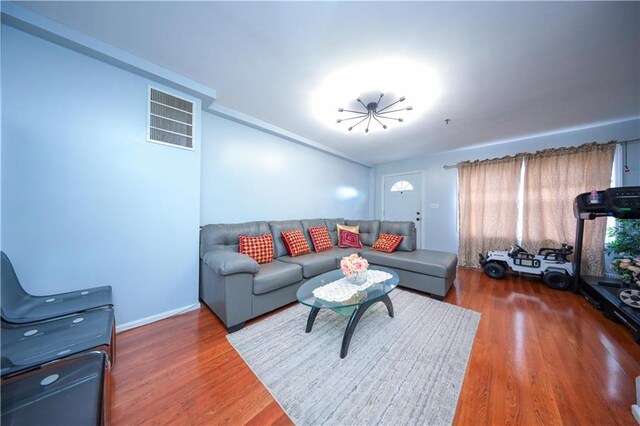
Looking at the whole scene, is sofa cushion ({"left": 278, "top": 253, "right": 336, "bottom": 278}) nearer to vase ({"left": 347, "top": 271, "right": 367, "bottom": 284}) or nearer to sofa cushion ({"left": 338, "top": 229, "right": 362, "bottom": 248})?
vase ({"left": 347, "top": 271, "right": 367, "bottom": 284})

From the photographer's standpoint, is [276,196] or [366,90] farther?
[276,196]

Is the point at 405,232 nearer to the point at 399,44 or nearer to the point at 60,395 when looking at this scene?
the point at 399,44

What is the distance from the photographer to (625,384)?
1.28 metres

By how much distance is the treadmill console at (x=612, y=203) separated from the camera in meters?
2.13

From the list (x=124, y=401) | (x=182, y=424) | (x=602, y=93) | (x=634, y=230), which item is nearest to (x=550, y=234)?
(x=634, y=230)

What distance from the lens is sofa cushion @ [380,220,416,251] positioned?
10.6 feet

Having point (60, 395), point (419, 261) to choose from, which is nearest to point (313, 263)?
point (419, 261)

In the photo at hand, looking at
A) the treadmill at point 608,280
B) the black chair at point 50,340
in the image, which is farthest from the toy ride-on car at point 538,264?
the black chair at point 50,340

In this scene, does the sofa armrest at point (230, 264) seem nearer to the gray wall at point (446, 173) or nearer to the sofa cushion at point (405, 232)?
the sofa cushion at point (405, 232)

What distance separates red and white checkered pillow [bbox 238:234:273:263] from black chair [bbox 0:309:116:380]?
1.27 m

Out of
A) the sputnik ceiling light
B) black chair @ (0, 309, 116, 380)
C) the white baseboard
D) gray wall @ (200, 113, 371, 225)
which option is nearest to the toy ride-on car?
the sputnik ceiling light

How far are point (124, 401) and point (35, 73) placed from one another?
231cm

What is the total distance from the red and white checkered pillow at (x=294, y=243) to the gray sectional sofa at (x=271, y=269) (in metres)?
0.09

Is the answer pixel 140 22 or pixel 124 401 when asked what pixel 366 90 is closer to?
pixel 140 22
